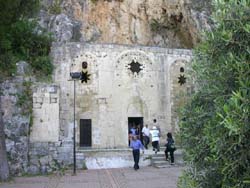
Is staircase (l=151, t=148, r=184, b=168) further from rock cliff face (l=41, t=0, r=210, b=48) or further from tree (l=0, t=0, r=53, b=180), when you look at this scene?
rock cliff face (l=41, t=0, r=210, b=48)

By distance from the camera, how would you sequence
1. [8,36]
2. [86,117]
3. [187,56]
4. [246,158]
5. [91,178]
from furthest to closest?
[187,56] < [86,117] < [8,36] < [91,178] < [246,158]

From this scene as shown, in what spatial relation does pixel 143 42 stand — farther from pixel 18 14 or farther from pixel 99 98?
pixel 18 14

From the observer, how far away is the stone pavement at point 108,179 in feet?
41.7

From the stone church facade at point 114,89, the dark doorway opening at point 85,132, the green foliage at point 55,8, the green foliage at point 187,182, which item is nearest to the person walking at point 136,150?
the stone church facade at point 114,89

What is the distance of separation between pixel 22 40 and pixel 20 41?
0.42 ft

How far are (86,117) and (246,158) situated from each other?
63.4ft

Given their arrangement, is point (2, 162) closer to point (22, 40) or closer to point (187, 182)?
point (22, 40)

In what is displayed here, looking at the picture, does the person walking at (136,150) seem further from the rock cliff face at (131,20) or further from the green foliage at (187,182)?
the rock cliff face at (131,20)

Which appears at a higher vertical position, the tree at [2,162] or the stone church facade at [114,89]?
the stone church facade at [114,89]

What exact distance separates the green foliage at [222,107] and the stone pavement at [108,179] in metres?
7.67

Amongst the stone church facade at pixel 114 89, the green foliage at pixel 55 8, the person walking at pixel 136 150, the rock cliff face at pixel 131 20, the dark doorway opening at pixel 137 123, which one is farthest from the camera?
the rock cliff face at pixel 131 20

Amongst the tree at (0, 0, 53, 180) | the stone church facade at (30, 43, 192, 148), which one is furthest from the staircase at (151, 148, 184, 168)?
the tree at (0, 0, 53, 180)

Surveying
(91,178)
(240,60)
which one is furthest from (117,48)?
(240,60)

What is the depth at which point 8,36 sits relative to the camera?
19.7 m
